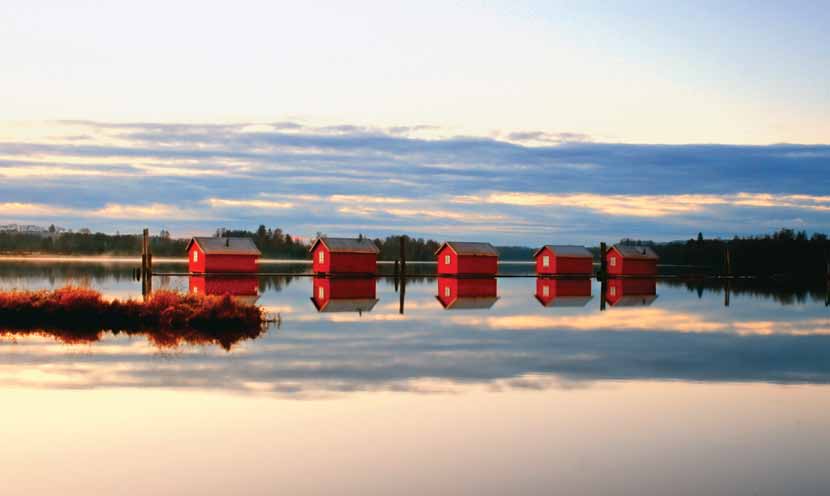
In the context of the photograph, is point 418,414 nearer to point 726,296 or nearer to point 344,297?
point 344,297

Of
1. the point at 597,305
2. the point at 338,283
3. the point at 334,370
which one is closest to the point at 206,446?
the point at 334,370

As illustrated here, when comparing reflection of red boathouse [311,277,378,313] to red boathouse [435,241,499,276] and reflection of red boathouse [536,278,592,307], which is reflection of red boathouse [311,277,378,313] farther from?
red boathouse [435,241,499,276]

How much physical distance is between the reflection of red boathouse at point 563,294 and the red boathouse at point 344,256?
54.1 ft

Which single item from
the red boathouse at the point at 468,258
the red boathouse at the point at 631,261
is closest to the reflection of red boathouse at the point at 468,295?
the red boathouse at the point at 468,258

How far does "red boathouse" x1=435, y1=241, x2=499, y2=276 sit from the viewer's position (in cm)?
8406

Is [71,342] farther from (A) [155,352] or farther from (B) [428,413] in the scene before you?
(B) [428,413]

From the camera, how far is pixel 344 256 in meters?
80.6

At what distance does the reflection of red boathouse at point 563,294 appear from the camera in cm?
5056

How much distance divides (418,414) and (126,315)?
724 inches

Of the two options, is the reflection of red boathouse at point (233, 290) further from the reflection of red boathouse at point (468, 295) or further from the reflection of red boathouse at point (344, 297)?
the reflection of red boathouse at point (468, 295)

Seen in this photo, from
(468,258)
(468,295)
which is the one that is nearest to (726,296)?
(468,295)

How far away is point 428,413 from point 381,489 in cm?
501

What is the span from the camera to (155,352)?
81.3 feet

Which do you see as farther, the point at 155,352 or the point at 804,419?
the point at 155,352
